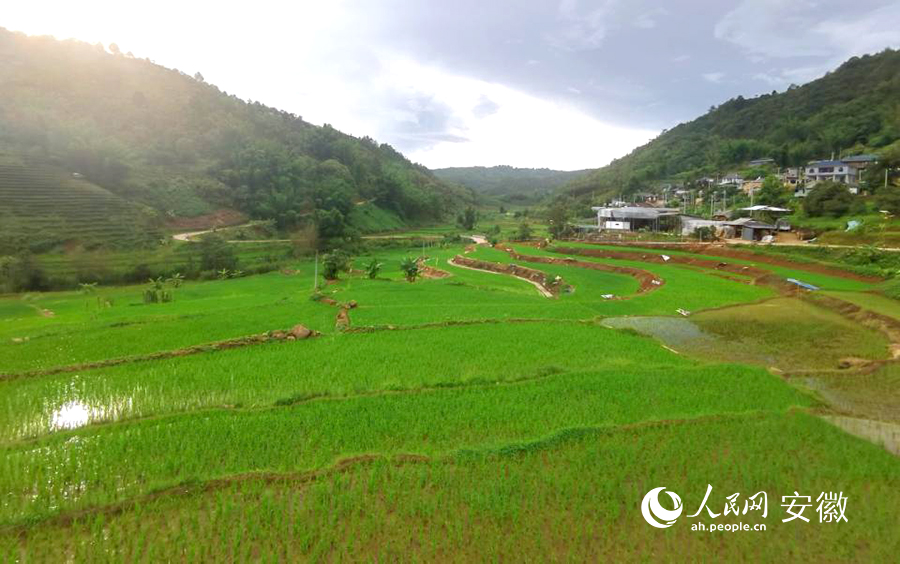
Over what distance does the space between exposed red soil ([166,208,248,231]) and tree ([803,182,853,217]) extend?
5467 centimetres

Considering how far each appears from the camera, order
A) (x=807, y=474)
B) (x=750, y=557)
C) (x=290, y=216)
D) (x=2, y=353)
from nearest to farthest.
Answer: (x=750, y=557) → (x=807, y=474) → (x=2, y=353) → (x=290, y=216)

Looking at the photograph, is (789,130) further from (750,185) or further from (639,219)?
(639,219)

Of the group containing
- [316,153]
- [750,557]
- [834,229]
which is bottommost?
[750,557]

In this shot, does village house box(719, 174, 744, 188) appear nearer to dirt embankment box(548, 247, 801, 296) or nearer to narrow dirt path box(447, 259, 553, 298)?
dirt embankment box(548, 247, 801, 296)

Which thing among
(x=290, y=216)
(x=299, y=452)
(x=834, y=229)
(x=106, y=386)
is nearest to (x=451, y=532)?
(x=299, y=452)

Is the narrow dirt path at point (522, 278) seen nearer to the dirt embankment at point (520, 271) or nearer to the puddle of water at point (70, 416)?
the dirt embankment at point (520, 271)

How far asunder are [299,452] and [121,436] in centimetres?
309

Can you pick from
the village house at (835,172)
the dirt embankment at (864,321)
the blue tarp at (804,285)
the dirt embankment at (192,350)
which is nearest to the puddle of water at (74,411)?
the dirt embankment at (192,350)

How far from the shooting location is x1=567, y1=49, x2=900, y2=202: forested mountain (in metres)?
56.0

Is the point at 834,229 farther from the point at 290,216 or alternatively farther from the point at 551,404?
the point at 290,216

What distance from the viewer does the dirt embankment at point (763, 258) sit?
69.7 ft

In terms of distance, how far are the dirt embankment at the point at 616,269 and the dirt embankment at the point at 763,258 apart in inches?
285

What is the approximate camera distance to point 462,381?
9203mm

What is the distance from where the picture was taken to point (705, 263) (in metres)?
27.7
